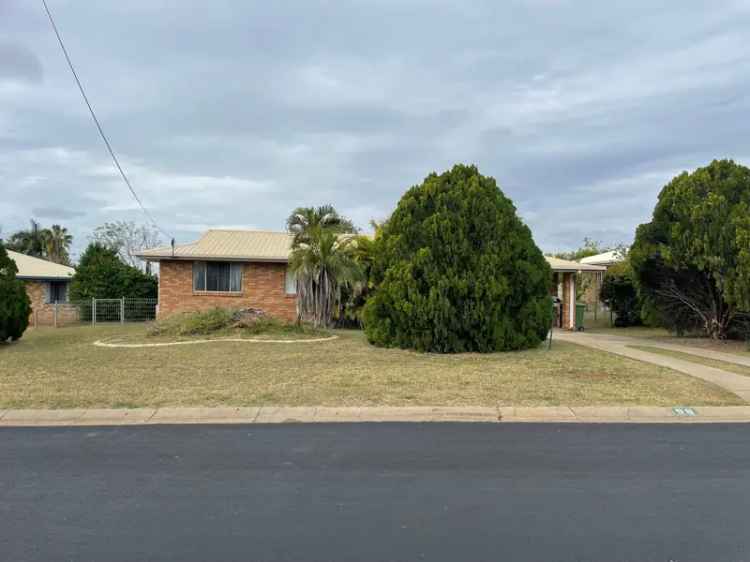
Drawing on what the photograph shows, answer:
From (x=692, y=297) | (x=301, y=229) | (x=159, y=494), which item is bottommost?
(x=159, y=494)

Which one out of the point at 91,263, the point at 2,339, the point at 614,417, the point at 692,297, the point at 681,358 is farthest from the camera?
the point at 91,263

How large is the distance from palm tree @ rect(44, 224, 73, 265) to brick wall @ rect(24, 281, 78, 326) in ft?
85.7

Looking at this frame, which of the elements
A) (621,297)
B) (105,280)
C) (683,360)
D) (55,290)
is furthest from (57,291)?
(683,360)

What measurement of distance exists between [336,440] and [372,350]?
23.2 feet

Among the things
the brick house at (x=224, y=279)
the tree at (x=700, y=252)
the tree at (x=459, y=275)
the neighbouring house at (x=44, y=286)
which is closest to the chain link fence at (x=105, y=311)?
the neighbouring house at (x=44, y=286)

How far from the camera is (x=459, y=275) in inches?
554

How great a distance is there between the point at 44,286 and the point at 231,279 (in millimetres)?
12711

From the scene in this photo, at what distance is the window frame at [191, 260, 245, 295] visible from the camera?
77.8 feet

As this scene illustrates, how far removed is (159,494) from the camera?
5.39 meters

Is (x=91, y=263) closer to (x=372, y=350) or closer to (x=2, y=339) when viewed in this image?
(x=2, y=339)

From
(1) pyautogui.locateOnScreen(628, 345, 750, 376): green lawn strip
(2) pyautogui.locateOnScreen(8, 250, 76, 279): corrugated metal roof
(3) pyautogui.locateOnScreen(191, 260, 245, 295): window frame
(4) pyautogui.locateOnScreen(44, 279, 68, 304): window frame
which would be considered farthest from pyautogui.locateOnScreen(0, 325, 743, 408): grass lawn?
(4) pyautogui.locateOnScreen(44, 279, 68, 304): window frame

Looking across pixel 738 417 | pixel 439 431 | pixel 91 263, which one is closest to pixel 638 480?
pixel 439 431

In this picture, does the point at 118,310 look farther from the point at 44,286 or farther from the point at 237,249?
the point at 44,286

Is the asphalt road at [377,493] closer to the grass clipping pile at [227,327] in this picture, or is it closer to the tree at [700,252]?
the tree at [700,252]
